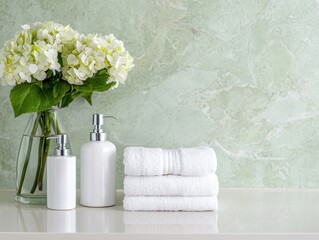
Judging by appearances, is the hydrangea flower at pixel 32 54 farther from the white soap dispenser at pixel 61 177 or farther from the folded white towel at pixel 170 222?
the folded white towel at pixel 170 222

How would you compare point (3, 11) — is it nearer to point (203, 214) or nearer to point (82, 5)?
point (82, 5)

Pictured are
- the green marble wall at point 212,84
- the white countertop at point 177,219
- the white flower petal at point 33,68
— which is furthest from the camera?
the green marble wall at point 212,84

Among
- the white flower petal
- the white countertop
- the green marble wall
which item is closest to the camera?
the white countertop

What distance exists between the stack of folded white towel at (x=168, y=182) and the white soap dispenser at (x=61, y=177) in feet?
0.39

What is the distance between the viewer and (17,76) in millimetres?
1199

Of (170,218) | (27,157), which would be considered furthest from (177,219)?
(27,157)

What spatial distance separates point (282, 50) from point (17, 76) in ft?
2.19

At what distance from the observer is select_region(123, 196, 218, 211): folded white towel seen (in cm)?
120

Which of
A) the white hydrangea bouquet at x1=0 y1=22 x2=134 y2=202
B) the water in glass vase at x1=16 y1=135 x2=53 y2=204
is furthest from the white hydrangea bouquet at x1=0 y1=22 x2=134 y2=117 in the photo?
the water in glass vase at x1=16 y1=135 x2=53 y2=204

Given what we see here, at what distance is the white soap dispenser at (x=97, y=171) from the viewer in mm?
1241

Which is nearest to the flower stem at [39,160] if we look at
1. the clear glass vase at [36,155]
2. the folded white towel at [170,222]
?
the clear glass vase at [36,155]

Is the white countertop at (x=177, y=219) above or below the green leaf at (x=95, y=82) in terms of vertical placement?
below

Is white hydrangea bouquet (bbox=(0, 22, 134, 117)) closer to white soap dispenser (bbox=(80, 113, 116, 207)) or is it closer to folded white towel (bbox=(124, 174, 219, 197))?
white soap dispenser (bbox=(80, 113, 116, 207))

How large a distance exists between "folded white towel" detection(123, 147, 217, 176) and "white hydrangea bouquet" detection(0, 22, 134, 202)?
0.59 ft
